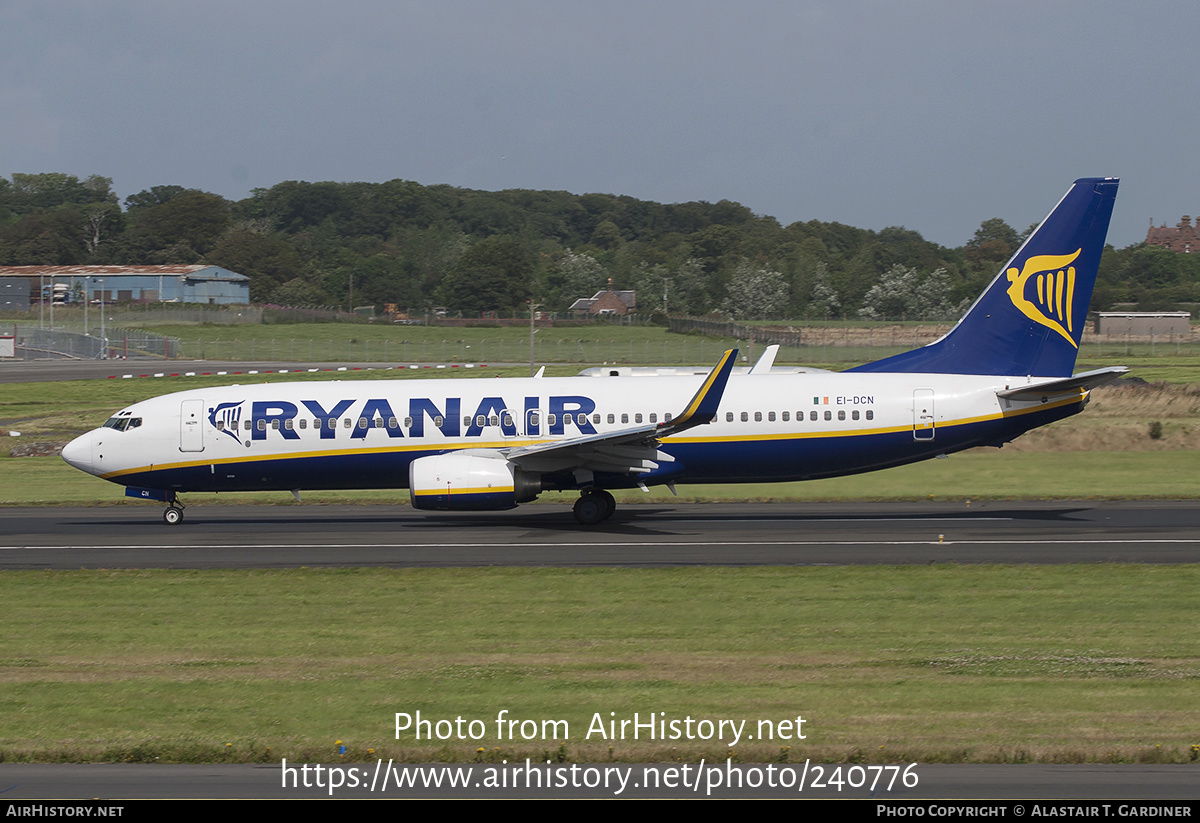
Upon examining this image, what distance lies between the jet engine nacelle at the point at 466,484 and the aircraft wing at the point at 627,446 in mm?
617

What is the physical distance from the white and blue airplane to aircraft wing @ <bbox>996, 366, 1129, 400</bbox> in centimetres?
7

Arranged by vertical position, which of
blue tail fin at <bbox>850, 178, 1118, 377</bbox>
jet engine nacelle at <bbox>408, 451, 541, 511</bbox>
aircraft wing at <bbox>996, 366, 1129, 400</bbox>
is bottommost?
jet engine nacelle at <bbox>408, 451, 541, 511</bbox>

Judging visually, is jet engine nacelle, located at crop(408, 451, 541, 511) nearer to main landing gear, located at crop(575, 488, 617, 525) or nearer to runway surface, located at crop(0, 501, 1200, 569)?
runway surface, located at crop(0, 501, 1200, 569)

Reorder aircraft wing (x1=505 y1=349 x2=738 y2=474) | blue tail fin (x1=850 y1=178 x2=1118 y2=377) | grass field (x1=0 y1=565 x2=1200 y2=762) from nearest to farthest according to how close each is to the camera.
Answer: grass field (x1=0 y1=565 x2=1200 y2=762), aircraft wing (x1=505 y1=349 x2=738 y2=474), blue tail fin (x1=850 y1=178 x2=1118 y2=377)

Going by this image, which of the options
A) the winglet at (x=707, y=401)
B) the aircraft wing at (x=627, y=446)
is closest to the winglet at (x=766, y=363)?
the aircraft wing at (x=627, y=446)

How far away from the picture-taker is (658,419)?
28.8 metres

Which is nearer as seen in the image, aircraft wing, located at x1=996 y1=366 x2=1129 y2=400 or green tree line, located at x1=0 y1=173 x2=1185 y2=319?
aircraft wing, located at x1=996 y1=366 x2=1129 y2=400

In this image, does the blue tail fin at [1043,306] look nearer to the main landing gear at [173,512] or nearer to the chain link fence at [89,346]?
the main landing gear at [173,512]

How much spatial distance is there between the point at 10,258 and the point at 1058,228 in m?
184

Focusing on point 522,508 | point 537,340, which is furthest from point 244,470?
point 537,340

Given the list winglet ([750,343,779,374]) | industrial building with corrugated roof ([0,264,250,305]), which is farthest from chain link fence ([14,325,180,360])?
winglet ([750,343,779,374])

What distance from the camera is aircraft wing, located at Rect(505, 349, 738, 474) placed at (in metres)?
26.4

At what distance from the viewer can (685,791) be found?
10406 millimetres

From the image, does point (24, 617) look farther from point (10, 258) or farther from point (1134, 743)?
point (10, 258)
